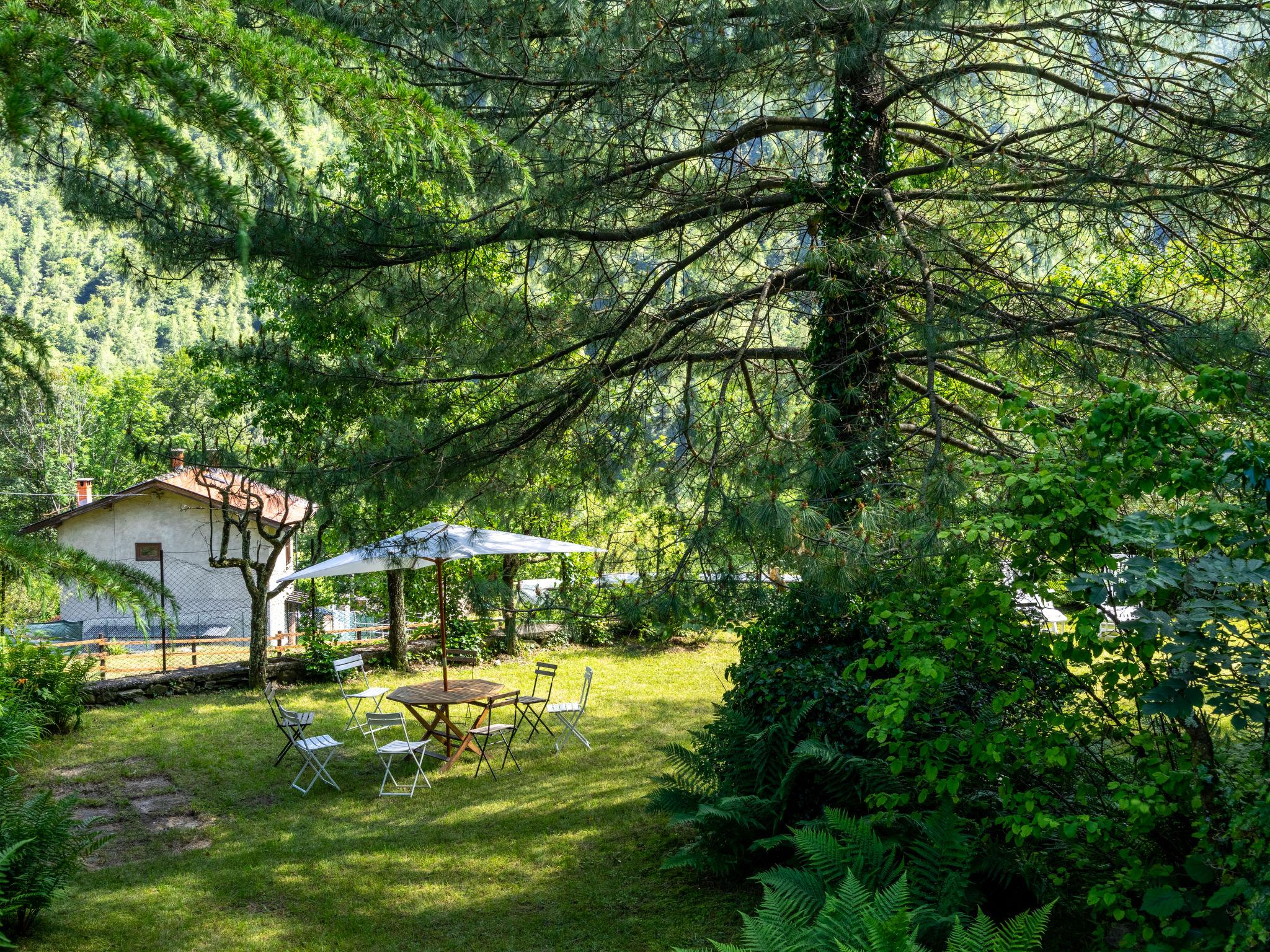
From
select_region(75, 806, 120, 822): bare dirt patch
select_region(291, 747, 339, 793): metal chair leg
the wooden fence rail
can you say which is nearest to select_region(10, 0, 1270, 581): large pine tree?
select_region(291, 747, 339, 793): metal chair leg

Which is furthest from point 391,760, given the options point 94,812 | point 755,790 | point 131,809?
point 755,790

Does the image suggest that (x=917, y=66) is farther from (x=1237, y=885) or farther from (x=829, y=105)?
(x=1237, y=885)

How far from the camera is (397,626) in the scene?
1294 centimetres

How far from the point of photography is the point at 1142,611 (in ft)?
9.47

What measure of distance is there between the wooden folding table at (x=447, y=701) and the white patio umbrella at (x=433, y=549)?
21 centimetres

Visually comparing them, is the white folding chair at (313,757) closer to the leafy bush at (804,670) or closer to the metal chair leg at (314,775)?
the metal chair leg at (314,775)

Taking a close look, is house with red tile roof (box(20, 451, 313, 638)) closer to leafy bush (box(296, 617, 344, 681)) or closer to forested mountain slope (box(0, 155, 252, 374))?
leafy bush (box(296, 617, 344, 681))

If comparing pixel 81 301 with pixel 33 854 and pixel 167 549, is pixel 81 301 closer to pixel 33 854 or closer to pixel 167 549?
pixel 167 549

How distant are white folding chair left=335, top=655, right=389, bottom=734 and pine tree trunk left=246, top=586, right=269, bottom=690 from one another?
1.08 meters

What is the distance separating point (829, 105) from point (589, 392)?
2.84 metres

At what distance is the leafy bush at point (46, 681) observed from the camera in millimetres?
9398

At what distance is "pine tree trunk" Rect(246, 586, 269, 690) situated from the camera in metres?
11.8

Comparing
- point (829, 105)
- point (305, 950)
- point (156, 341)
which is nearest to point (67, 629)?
point (305, 950)

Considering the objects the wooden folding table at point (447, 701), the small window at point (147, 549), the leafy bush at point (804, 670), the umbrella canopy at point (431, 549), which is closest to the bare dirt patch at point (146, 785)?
the wooden folding table at point (447, 701)
